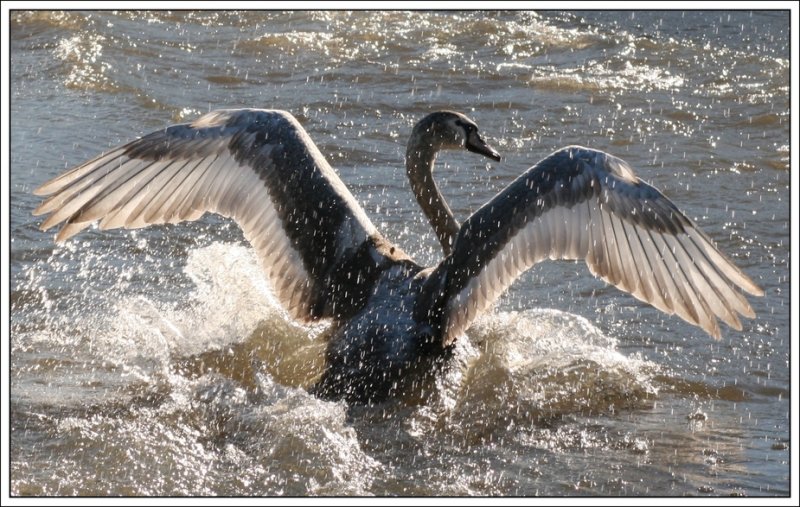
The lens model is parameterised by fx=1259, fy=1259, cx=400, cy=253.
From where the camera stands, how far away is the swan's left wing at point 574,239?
5.52 meters

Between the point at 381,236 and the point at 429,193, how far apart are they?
20.3 inches

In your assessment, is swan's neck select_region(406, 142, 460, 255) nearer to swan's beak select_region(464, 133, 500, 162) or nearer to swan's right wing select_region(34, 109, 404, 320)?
swan's beak select_region(464, 133, 500, 162)

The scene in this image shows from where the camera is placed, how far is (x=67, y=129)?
954 centimetres

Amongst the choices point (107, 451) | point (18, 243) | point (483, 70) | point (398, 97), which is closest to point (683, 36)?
point (483, 70)

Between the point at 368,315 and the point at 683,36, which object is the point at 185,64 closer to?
the point at 683,36

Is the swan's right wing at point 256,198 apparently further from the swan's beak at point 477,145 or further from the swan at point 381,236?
the swan's beak at point 477,145

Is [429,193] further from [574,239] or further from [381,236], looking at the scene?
[574,239]

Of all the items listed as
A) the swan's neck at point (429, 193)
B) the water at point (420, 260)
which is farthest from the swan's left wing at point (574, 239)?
the swan's neck at point (429, 193)

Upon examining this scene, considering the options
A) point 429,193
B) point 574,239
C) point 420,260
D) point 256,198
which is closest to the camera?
point 574,239

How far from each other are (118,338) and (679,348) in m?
2.86

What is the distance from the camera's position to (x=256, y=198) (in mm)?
6371

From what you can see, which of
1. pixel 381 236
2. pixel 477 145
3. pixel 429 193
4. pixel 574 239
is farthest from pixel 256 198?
pixel 574 239

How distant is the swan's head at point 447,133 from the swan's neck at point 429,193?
0.07ft

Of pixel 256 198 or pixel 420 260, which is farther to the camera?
pixel 420 260
